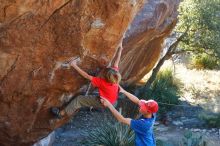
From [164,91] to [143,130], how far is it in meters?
10.3

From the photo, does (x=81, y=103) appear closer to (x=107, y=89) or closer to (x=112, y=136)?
(x=107, y=89)

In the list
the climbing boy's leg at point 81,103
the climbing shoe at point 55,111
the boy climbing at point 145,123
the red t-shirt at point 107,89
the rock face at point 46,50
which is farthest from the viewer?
the climbing shoe at point 55,111

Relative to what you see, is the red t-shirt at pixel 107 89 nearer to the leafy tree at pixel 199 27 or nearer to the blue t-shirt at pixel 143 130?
the blue t-shirt at pixel 143 130

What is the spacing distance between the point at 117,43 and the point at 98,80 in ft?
2.36

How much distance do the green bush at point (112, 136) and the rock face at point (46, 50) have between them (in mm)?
2271

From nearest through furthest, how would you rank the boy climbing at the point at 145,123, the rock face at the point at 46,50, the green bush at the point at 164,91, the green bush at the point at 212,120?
1. the boy climbing at the point at 145,123
2. the rock face at the point at 46,50
3. the green bush at the point at 212,120
4. the green bush at the point at 164,91

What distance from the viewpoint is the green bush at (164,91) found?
17188 mm

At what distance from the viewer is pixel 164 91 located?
704 inches

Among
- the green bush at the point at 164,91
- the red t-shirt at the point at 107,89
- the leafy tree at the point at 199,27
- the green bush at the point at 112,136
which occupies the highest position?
the leafy tree at the point at 199,27

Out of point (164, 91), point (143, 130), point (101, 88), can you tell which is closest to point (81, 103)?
point (101, 88)

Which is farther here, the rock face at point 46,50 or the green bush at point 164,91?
the green bush at point 164,91

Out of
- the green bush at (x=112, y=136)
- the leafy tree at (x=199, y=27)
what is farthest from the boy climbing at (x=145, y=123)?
the leafy tree at (x=199, y=27)

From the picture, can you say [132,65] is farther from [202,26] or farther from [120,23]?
[120,23]

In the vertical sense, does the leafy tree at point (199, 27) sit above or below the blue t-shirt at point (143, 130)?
above
